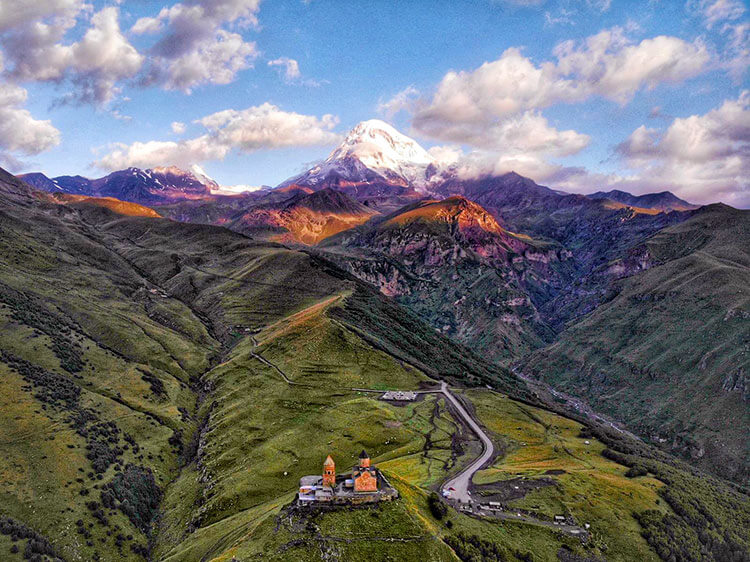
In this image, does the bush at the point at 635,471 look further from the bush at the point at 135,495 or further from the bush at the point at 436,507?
the bush at the point at 135,495

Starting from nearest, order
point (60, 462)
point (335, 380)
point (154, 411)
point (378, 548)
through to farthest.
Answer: point (378, 548), point (60, 462), point (154, 411), point (335, 380)

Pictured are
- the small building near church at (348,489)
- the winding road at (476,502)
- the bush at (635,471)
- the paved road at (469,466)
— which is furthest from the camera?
the bush at (635,471)

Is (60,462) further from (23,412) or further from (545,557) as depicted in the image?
(545,557)

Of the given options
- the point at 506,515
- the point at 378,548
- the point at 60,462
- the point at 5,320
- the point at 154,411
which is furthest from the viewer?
the point at 5,320

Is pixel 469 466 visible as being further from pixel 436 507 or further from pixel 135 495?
pixel 135 495

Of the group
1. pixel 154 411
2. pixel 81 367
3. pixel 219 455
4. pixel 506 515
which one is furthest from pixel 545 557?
pixel 81 367

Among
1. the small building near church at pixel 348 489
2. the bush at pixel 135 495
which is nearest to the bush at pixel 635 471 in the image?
the small building near church at pixel 348 489

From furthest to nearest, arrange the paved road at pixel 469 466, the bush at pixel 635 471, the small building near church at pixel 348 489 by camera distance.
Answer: the bush at pixel 635 471 < the paved road at pixel 469 466 < the small building near church at pixel 348 489

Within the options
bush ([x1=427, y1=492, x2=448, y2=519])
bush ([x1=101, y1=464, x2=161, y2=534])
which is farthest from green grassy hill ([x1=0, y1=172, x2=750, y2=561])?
bush ([x1=427, y1=492, x2=448, y2=519])
